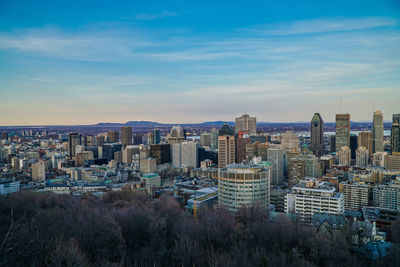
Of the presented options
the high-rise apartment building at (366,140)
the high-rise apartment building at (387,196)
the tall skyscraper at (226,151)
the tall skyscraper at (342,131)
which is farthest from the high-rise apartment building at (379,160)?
the high-rise apartment building at (387,196)

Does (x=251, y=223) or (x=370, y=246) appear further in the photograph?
(x=251, y=223)

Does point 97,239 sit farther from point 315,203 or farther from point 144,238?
point 315,203

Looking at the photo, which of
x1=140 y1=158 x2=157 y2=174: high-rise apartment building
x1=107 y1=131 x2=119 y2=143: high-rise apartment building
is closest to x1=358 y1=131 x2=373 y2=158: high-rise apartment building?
x1=140 y1=158 x2=157 y2=174: high-rise apartment building

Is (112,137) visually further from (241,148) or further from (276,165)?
(276,165)

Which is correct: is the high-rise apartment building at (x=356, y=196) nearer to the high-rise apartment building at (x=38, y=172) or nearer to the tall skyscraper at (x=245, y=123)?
the high-rise apartment building at (x=38, y=172)

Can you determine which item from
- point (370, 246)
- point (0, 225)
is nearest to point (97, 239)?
point (0, 225)
